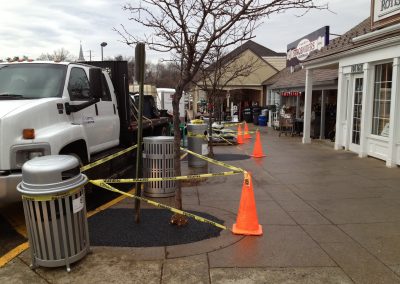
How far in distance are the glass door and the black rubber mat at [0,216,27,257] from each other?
10335 mm

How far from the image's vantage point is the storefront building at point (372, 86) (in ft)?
33.1

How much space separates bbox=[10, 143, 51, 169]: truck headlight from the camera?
4.89m

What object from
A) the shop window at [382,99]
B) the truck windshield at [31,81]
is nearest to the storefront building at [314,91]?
the shop window at [382,99]

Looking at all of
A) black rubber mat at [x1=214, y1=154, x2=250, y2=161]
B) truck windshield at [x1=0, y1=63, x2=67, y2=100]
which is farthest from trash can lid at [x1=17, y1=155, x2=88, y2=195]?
black rubber mat at [x1=214, y1=154, x2=250, y2=161]

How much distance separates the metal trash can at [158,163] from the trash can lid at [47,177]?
3.21 m

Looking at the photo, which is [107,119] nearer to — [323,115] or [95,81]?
[95,81]

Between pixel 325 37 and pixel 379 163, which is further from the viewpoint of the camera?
pixel 325 37

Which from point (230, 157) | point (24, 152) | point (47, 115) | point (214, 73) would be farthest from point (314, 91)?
point (24, 152)

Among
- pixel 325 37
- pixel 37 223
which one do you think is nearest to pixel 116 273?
pixel 37 223

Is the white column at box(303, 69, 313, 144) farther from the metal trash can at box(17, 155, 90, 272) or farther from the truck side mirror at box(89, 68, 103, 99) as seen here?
the metal trash can at box(17, 155, 90, 272)

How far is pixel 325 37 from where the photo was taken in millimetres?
20422

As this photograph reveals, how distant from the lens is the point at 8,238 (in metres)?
5.29

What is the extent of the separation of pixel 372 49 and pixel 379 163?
3131 millimetres

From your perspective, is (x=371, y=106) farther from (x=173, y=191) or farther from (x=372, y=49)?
(x=173, y=191)
